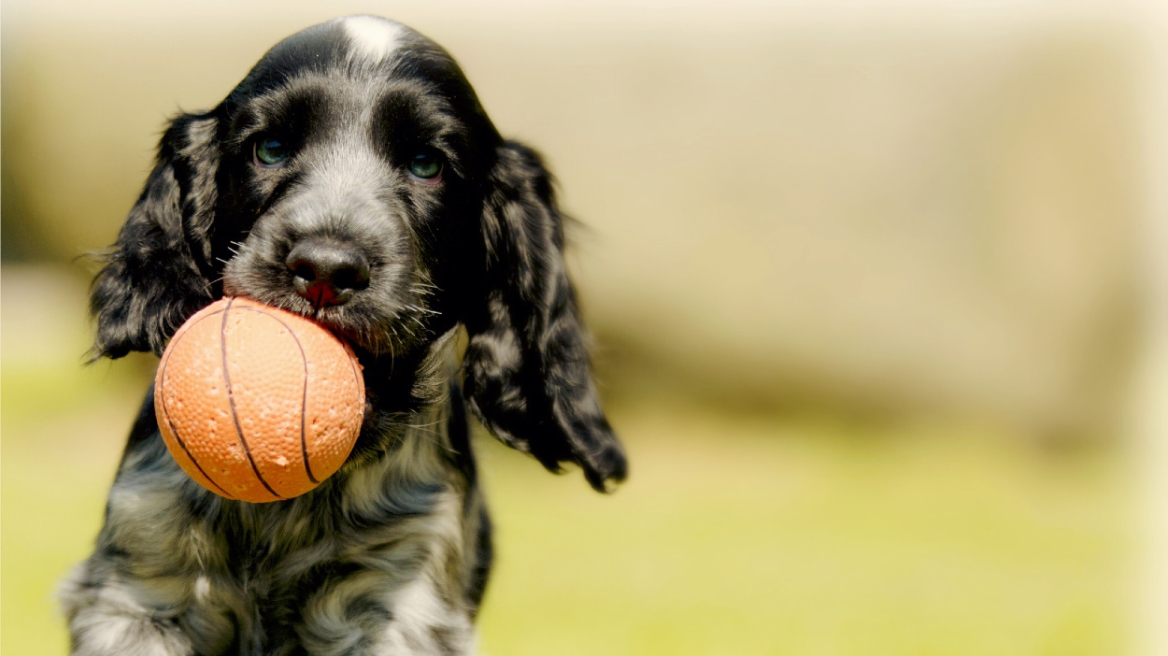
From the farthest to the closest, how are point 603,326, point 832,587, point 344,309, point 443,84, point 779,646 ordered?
point 603,326 < point 832,587 < point 779,646 < point 443,84 < point 344,309

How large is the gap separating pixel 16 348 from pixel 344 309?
20.8 feet

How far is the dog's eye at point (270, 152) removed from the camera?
2.42 m

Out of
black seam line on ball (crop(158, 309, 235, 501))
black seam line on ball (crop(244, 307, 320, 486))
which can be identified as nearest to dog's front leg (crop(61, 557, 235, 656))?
black seam line on ball (crop(158, 309, 235, 501))

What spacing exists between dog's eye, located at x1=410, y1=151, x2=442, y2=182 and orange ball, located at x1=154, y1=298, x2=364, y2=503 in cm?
56

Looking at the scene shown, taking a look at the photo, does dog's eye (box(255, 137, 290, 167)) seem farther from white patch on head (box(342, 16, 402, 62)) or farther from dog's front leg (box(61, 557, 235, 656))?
dog's front leg (box(61, 557, 235, 656))

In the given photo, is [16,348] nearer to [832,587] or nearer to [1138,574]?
[832,587]

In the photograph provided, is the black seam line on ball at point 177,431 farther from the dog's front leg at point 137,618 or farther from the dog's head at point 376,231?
the dog's front leg at point 137,618

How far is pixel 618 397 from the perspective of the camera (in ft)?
24.4

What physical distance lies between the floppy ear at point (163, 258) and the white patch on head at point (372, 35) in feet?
1.35

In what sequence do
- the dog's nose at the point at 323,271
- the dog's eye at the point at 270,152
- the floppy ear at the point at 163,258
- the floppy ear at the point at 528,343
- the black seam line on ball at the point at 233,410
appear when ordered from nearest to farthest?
the black seam line on ball at the point at 233,410 → the dog's nose at the point at 323,271 → the dog's eye at the point at 270,152 → the floppy ear at the point at 163,258 → the floppy ear at the point at 528,343

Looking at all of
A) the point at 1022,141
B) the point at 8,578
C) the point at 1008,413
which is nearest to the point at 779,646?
the point at 8,578

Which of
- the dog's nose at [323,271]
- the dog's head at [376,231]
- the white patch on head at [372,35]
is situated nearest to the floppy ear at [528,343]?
the dog's head at [376,231]

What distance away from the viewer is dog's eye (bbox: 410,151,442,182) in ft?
8.12

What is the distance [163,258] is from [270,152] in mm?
371
